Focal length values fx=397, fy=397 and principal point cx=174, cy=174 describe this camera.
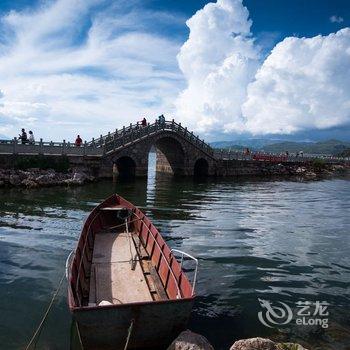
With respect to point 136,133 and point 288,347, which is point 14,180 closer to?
point 136,133

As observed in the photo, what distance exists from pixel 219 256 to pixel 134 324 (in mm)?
8141

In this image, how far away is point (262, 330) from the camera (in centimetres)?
975

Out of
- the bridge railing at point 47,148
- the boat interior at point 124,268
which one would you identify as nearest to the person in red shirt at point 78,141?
the bridge railing at point 47,148

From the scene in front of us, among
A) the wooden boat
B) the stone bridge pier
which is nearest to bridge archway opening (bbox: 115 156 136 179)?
the stone bridge pier

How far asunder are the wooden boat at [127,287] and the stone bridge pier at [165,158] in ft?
83.2

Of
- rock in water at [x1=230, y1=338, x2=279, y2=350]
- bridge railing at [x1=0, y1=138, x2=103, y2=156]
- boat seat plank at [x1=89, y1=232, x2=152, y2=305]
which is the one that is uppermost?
bridge railing at [x1=0, y1=138, x2=103, y2=156]

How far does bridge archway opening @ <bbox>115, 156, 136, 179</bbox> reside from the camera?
4492 cm

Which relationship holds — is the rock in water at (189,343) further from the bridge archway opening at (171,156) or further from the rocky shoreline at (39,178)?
the bridge archway opening at (171,156)

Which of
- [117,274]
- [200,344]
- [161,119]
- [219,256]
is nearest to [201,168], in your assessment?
[161,119]

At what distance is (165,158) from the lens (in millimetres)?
53812

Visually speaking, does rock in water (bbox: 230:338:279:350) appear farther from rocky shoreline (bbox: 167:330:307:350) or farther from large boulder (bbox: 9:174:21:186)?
large boulder (bbox: 9:174:21:186)

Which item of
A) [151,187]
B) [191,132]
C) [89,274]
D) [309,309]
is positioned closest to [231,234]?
[309,309]

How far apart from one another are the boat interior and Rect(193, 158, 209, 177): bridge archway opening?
35955 mm

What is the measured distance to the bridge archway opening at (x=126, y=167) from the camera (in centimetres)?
4492
